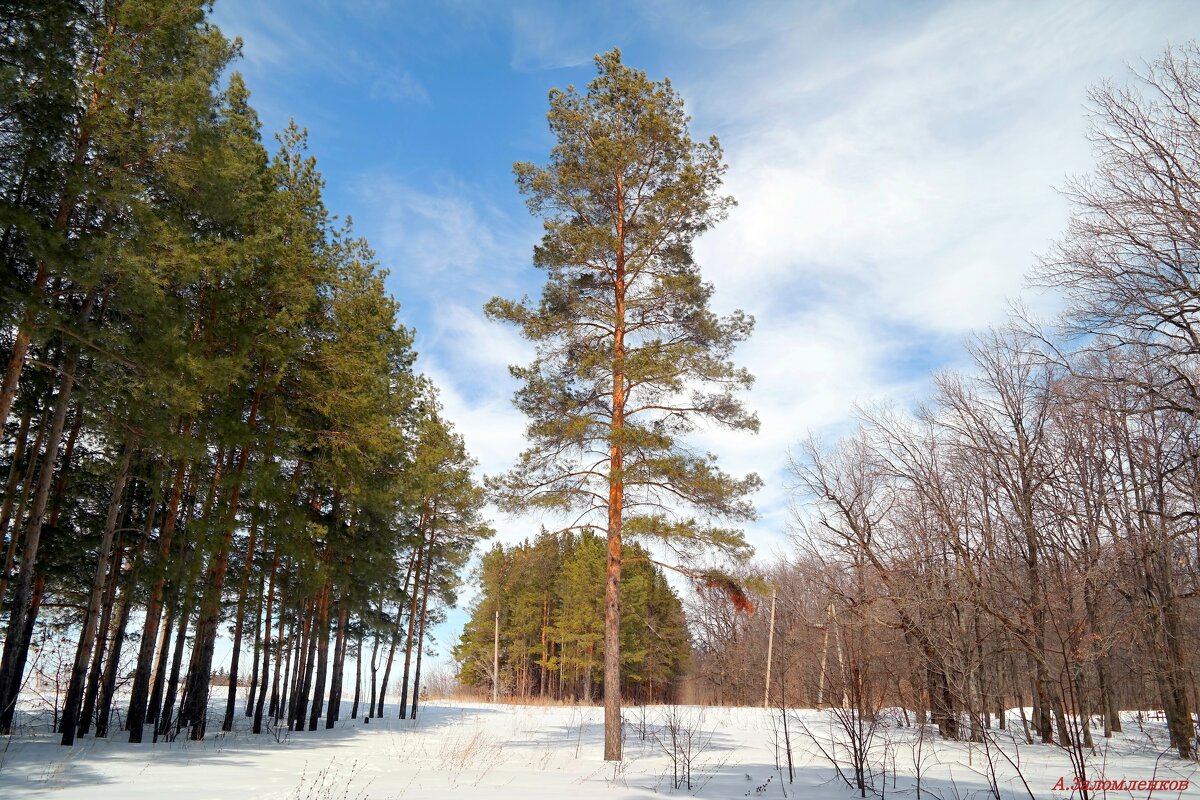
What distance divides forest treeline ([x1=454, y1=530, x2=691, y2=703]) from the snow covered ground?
23.0m

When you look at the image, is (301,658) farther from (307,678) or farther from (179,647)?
(179,647)

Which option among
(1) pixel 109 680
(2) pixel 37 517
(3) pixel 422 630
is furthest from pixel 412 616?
(2) pixel 37 517

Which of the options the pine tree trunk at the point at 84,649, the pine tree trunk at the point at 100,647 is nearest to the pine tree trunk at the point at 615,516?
the pine tree trunk at the point at 84,649

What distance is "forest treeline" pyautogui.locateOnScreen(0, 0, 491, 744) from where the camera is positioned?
30.1ft

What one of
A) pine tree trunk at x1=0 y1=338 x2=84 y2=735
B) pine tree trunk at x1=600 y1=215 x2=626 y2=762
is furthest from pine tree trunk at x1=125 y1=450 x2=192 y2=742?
pine tree trunk at x1=600 y1=215 x2=626 y2=762

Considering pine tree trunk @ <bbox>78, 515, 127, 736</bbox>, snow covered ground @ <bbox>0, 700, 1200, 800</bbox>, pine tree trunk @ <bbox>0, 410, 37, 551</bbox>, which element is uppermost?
pine tree trunk @ <bbox>0, 410, 37, 551</bbox>

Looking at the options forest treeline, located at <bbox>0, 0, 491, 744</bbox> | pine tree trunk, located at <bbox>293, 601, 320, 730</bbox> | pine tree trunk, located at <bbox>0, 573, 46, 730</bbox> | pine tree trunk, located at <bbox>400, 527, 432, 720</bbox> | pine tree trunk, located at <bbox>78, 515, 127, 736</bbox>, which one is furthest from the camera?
pine tree trunk, located at <bbox>400, 527, 432, 720</bbox>

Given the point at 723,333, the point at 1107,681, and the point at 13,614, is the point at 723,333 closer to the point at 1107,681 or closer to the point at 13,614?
the point at 13,614

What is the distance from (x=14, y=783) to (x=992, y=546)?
18.2 meters

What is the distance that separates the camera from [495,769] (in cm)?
1093

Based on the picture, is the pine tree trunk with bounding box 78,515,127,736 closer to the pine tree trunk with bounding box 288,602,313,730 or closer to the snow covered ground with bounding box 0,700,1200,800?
the snow covered ground with bounding box 0,700,1200,800

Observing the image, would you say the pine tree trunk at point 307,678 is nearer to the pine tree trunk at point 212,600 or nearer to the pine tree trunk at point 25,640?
the pine tree trunk at point 212,600

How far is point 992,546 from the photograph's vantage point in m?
15.9

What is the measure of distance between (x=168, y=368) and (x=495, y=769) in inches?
322
